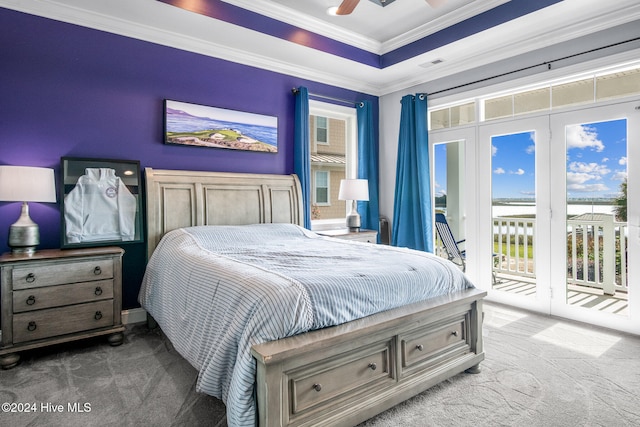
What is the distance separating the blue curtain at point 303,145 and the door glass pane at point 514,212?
6.77 ft

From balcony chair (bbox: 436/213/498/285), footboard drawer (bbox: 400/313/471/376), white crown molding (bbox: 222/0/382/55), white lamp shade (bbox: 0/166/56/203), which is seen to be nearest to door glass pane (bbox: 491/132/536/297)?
balcony chair (bbox: 436/213/498/285)

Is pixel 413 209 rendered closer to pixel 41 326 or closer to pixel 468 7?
pixel 468 7

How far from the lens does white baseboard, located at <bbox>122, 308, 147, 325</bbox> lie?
339 cm

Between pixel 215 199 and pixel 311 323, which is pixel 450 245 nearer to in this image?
pixel 215 199

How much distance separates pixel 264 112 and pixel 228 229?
1584mm

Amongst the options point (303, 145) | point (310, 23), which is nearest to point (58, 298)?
point (303, 145)

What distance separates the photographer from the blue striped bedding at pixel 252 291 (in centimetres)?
163

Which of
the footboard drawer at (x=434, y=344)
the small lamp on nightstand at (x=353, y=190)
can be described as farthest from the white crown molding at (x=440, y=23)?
the footboard drawer at (x=434, y=344)

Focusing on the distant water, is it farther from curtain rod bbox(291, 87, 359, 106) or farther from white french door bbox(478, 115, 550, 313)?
curtain rod bbox(291, 87, 359, 106)

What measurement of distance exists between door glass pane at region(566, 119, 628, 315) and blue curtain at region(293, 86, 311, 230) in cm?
263

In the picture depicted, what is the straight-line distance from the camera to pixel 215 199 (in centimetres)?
370

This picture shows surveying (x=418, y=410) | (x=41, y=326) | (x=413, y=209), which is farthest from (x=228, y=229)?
(x=413, y=209)

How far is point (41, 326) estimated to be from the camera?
263cm

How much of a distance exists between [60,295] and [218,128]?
2.05 metres
